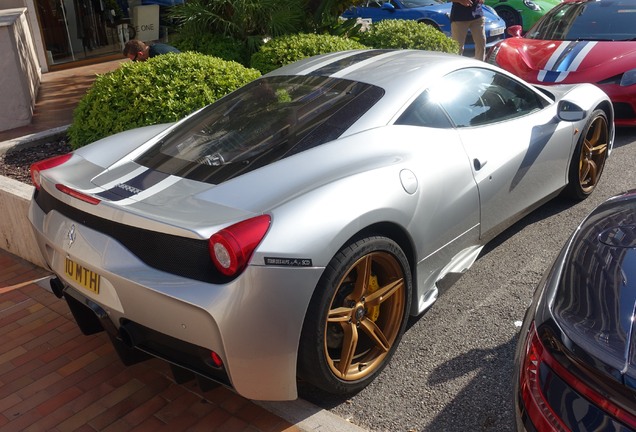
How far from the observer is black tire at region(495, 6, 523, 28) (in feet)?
48.4

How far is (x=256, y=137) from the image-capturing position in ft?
11.3

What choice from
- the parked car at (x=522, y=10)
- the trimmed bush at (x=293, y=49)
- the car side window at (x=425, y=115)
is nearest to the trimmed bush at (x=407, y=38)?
the trimmed bush at (x=293, y=49)

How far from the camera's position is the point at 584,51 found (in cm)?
711

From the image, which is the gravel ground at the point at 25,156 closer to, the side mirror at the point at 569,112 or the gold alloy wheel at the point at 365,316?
the gold alloy wheel at the point at 365,316

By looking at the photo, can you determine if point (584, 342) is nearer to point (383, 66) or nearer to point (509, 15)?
point (383, 66)

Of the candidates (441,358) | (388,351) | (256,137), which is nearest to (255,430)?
(388,351)

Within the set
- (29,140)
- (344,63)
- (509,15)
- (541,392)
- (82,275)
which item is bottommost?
(509,15)

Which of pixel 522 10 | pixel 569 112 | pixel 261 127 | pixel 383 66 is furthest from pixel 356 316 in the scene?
pixel 522 10

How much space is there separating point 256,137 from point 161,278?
43.0 inches

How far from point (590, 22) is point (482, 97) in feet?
15.1

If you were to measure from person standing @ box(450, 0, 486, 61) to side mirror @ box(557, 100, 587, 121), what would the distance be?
17.3 feet

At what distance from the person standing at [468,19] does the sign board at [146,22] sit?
7.39 m

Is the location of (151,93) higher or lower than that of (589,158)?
higher

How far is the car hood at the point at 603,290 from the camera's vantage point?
5.88ft
